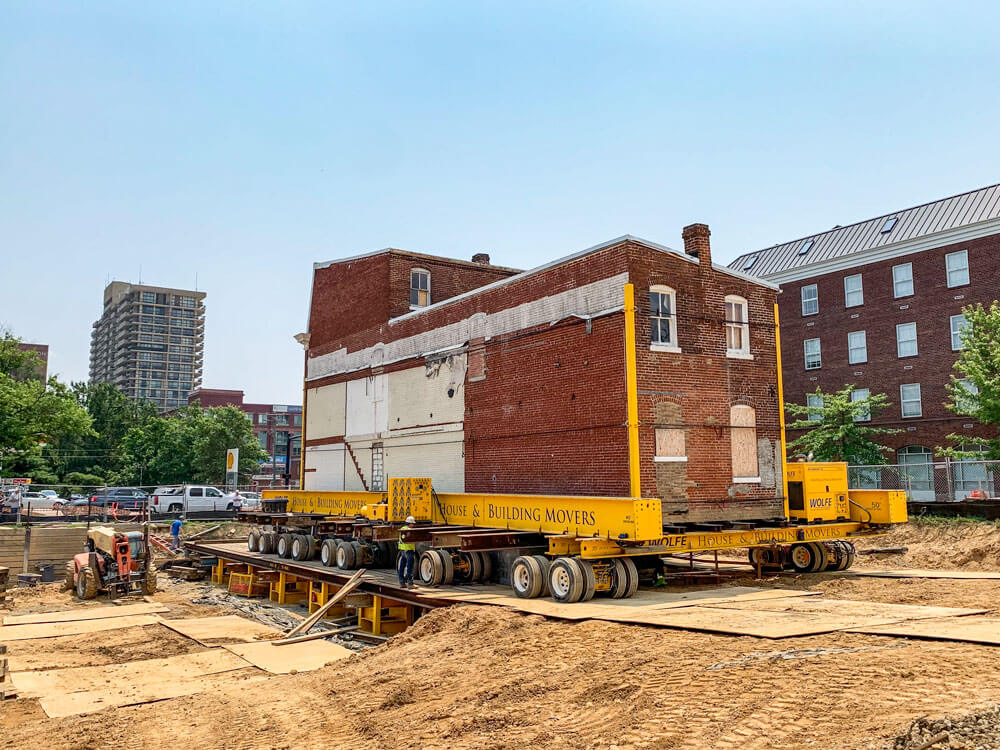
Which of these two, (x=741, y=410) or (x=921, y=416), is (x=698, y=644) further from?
(x=921, y=416)

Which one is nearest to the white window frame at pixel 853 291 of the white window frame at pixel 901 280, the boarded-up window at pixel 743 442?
the white window frame at pixel 901 280

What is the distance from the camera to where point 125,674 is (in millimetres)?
14320

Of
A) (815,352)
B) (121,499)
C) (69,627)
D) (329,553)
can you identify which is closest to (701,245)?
(329,553)

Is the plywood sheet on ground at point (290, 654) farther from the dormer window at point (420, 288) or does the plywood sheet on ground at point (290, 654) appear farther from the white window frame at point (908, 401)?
the white window frame at point (908, 401)

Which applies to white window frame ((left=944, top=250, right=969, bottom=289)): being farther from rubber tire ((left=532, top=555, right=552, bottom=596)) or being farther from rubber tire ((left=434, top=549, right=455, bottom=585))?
rubber tire ((left=434, top=549, right=455, bottom=585))

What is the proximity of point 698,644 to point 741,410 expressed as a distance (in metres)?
9.87

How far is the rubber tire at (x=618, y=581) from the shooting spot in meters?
15.6

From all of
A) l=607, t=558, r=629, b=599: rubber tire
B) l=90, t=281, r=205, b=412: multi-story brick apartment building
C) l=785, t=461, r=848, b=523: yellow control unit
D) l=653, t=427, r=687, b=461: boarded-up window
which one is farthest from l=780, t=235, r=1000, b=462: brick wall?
l=90, t=281, r=205, b=412: multi-story brick apartment building

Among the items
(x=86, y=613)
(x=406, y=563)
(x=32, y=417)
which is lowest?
(x=86, y=613)

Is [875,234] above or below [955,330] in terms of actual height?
above

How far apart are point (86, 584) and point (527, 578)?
15.9 metres

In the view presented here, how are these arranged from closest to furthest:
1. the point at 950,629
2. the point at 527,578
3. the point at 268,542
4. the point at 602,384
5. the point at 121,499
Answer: the point at 950,629 → the point at 527,578 → the point at 602,384 → the point at 268,542 → the point at 121,499

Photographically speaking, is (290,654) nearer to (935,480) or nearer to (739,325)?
(739,325)

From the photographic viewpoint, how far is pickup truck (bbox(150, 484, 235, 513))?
4569cm
